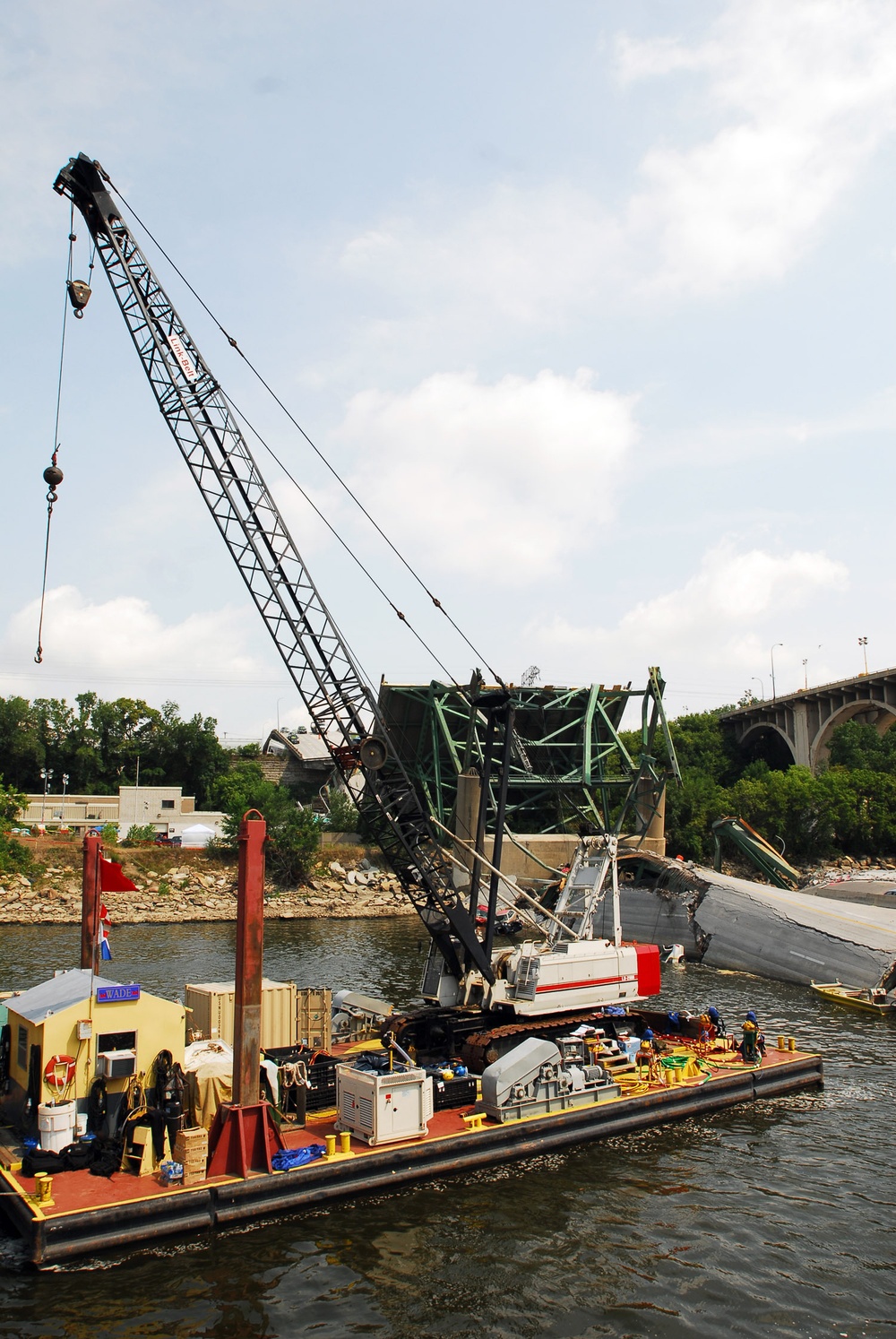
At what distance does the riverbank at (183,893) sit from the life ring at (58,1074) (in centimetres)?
4426

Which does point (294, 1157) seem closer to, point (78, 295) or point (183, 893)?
point (78, 295)

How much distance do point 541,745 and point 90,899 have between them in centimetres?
5322

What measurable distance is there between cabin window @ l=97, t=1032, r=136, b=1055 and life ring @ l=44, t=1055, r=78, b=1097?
0.67 m

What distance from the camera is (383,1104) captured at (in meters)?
18.8

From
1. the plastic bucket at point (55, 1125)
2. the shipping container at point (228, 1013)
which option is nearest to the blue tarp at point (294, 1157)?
the plastic bucket at point (55, 1125)

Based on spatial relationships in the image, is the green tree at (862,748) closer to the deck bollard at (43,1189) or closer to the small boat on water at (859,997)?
the small boat on water at (859,997)

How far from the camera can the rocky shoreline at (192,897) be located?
6334cm

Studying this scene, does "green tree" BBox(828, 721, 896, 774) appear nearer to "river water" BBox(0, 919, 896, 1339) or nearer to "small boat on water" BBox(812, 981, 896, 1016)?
"small boat on water" BBox(812, 981, 896, 1016)

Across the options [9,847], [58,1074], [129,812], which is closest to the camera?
[58,1074]

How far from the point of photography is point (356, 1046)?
25.6 m

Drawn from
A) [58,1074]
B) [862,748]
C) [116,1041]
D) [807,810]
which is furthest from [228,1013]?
[862,748]

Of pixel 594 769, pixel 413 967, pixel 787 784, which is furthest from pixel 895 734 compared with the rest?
pixel 413 967

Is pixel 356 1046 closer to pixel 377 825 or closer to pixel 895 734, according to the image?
pixel 377 825

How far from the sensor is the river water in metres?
14.3
